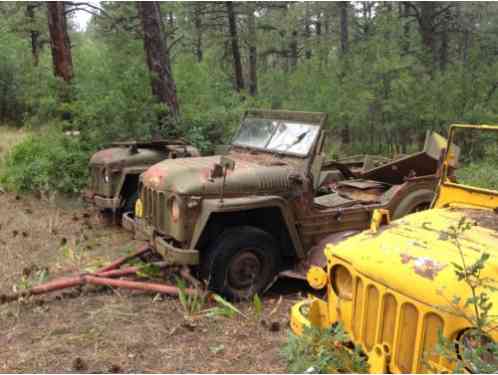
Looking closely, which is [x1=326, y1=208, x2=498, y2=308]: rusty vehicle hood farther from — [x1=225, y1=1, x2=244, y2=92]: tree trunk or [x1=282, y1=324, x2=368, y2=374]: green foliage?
[x1=225, y1=1, x2=244, y2=92]: tree trunk

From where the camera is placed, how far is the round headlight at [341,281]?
321 centimetres

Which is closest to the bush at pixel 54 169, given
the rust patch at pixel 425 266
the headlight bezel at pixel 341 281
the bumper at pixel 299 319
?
the bumper at pixel 299 319

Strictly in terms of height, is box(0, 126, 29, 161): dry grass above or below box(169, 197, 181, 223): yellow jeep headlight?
above

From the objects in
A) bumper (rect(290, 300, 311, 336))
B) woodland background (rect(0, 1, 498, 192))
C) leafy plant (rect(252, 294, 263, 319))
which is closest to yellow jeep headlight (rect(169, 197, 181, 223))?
leafy plant (rect(252, 294, 263, 319))

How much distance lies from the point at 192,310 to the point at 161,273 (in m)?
1.08

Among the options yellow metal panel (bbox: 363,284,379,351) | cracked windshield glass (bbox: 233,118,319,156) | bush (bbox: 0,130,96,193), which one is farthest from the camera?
bush (bbox: 0,130,96,193)

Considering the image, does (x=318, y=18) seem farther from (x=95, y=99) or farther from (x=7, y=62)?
(x=95, y=99)

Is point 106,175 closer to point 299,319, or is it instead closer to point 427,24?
point 299,319

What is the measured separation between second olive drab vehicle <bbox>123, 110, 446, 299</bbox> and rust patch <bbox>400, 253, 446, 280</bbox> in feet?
8.42

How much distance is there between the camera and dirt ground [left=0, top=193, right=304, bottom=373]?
402 cm

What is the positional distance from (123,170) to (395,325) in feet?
18.3

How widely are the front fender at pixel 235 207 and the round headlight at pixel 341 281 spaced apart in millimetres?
2029

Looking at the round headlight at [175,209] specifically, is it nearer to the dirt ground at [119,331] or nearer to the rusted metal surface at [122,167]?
the dirt ground at [119,331]

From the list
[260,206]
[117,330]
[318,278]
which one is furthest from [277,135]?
[318,278]
